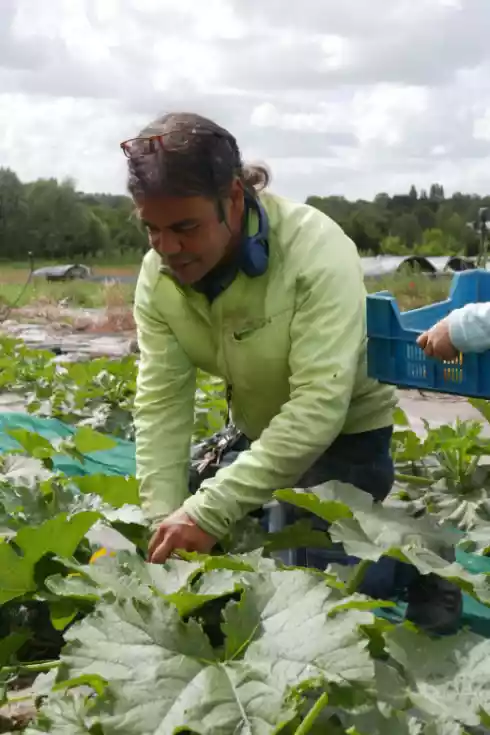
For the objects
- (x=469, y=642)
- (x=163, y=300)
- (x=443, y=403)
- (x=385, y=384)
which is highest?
(x=163, y=300)

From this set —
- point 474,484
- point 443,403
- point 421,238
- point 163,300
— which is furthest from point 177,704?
point 421,238

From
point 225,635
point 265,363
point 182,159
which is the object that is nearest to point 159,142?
point 182,159

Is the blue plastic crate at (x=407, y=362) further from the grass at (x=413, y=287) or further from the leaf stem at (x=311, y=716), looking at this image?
the grass at (x=413, y=287)

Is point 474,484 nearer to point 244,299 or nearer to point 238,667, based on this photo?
point 244,299

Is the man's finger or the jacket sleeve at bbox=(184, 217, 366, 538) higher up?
the jacket sleeve at bbox=(184, 217, 366, 538)

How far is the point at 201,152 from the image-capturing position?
151 cm

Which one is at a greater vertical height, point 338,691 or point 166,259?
point 166,259

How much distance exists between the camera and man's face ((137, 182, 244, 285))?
4.88ft

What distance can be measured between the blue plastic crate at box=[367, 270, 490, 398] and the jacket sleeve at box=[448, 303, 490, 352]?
2.1 inches

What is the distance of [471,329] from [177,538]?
1.85 ft

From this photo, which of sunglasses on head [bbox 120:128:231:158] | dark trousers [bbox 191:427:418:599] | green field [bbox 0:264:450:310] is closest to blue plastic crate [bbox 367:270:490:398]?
dark trousers [bbox 191:427:418:599]

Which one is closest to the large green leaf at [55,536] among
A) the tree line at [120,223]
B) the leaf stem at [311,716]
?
the leaf stem at [311,716]

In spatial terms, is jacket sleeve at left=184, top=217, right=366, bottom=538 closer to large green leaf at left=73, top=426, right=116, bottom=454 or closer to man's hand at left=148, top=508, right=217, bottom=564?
man's hand at left=148, top=508, right=217, bottom=564

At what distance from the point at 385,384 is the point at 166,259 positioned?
54cm
